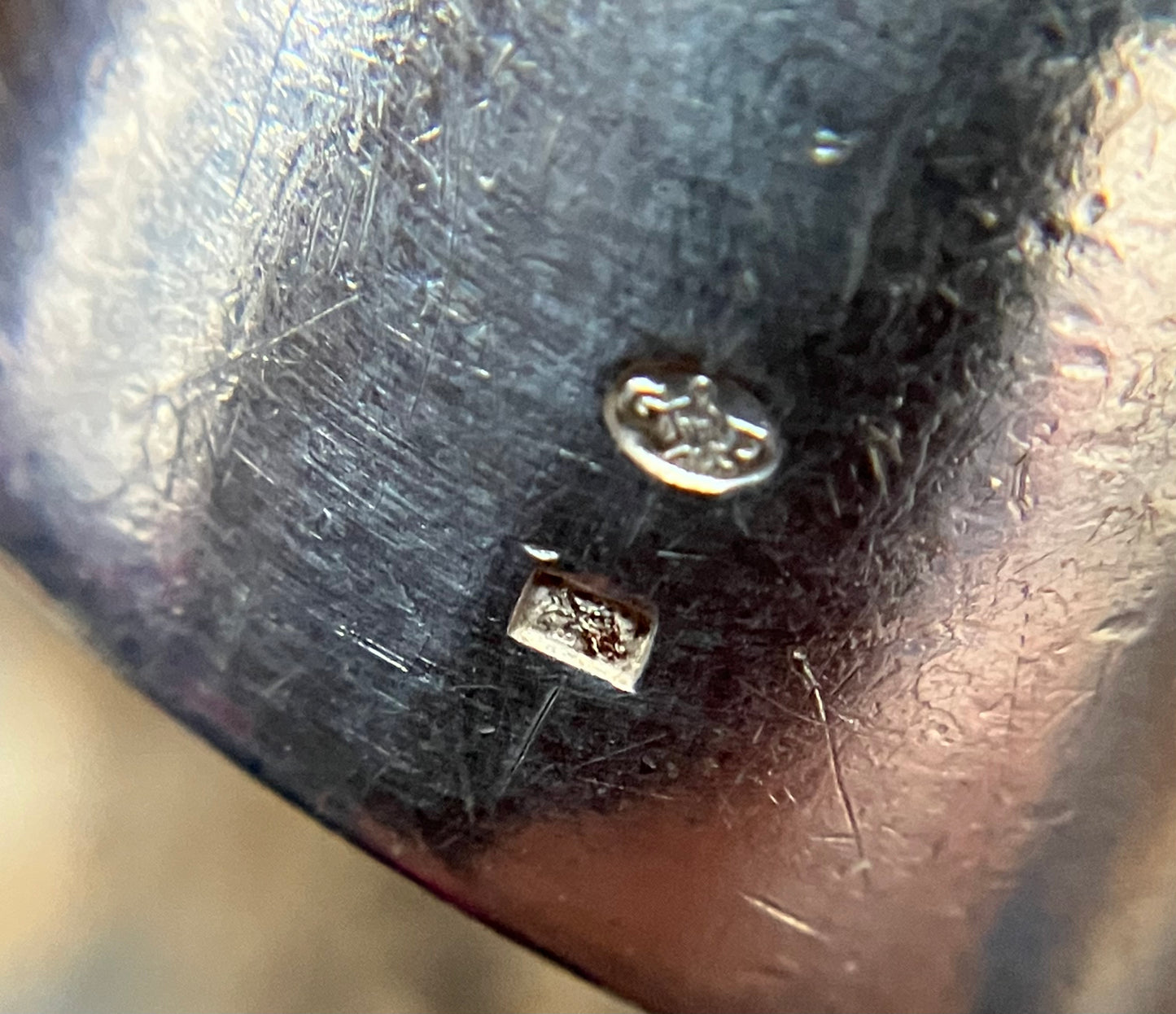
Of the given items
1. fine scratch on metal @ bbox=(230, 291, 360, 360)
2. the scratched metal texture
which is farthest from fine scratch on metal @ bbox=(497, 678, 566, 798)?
fine scratch on metal @ bbox=(230, 291, 360, 360)

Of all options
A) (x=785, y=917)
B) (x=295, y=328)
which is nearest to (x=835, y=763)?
(x=785, y=917)

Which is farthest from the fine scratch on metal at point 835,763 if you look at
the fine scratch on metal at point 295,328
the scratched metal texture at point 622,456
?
the fine scratch on metal at point 295,328

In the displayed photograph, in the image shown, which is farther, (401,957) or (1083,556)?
(401,957)

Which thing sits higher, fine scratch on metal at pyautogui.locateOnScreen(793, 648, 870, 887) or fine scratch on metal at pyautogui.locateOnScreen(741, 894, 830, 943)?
fine scratch on metal at pyautogui.locateOnScreen(793, 648, 870, 887)

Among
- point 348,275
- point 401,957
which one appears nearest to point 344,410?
point 348,275

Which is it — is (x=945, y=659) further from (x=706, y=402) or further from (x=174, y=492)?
(x=174, y=492)

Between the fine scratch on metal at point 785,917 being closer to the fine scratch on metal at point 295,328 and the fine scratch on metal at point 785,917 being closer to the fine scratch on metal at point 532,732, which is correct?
the fine scratch on metal at point 532,732

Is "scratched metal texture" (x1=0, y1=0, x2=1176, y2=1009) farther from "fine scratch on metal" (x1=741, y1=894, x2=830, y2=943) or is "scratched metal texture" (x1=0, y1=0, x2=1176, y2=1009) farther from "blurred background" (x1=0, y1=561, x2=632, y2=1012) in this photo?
"blurred background" (x1=0, y1=561, x2=632, y2=1012)
